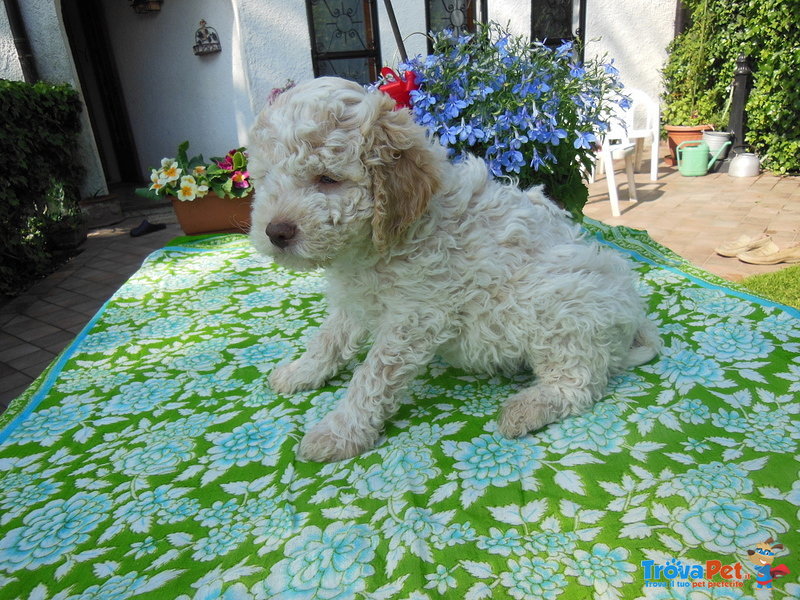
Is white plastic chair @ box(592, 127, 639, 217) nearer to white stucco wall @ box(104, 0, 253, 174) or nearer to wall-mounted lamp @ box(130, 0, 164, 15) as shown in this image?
white stucco wall @ box(104, 0, 253, 174)

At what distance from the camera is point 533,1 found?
9.01 m

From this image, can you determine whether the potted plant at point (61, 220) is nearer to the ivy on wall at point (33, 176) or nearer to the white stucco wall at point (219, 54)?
the ivy on wall at point (33, 176)

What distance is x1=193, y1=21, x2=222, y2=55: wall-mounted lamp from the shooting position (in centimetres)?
781

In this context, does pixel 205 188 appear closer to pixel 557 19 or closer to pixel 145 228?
pixel 145 228

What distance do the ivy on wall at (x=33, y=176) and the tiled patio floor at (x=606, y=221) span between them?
31 cm

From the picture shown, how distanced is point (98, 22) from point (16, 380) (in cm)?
875

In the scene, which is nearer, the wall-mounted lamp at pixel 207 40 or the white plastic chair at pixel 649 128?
the wall-mounted lamp at pixel 207 40

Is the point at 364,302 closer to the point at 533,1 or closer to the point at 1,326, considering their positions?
the point at 1,326

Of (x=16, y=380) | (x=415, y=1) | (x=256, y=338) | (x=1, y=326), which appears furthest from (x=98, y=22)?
(x=256, y=338)

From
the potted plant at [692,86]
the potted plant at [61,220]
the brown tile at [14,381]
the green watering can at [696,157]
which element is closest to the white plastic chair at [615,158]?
the green watering can at [696,157]

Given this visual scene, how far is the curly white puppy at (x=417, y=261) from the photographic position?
1646 mm

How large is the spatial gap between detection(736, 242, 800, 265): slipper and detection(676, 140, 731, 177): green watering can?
403 cm

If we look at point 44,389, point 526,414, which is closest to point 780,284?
Answer: point 526,414

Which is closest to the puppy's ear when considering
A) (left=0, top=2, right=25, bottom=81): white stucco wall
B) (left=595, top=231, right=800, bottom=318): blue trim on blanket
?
(left=595, top=231, right=800, bottom=318): blue trim on blanket
